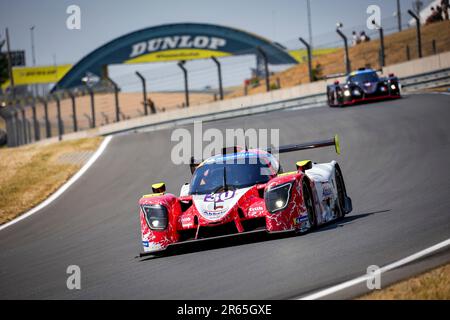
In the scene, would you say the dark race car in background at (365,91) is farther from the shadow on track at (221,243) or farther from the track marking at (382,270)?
the track marking at (382,270)

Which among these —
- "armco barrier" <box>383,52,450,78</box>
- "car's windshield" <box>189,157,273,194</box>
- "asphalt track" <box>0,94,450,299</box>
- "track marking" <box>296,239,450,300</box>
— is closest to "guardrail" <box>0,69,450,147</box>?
"armco barrier" <box>383,52,450,78</box>

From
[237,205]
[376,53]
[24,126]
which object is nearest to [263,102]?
[24,126]

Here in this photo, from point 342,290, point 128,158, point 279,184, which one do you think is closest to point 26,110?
point 128,158

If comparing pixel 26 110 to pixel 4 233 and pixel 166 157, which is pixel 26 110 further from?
pixel 4 233

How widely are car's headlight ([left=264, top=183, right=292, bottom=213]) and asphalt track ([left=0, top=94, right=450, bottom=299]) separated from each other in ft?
1.25

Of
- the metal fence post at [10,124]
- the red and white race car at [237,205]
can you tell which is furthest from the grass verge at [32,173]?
the metal fence post at [10,124]

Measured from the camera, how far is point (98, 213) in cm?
1645

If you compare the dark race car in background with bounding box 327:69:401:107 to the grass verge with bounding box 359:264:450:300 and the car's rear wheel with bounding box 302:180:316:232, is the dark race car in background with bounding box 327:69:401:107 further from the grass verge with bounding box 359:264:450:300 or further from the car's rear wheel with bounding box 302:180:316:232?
the grass verge with bounding box 359:264:450:300

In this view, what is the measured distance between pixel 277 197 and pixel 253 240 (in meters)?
0.59

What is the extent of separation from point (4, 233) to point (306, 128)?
10.7m

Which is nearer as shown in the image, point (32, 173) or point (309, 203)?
point (309, 203)

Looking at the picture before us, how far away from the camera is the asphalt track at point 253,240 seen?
334 inches

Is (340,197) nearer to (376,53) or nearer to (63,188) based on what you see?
(63,188)

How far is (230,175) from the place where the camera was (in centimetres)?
1201
